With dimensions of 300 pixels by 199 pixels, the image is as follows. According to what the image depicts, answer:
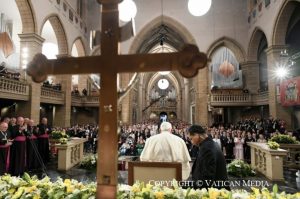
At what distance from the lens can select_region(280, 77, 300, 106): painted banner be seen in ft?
38.0

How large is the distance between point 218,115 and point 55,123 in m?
14.9

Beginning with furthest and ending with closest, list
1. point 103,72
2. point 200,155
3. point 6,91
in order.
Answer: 1. point 6,91
2. point 200,155
3. point 103,72

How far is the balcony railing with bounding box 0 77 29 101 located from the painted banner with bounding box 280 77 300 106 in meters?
14.1

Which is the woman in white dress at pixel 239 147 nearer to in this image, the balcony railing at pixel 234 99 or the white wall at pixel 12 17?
the balcony railing at pixel 234 99

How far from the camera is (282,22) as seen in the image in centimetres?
1377

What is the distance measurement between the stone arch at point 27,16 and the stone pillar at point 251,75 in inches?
635

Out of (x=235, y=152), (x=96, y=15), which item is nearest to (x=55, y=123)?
(x=96, y=15)

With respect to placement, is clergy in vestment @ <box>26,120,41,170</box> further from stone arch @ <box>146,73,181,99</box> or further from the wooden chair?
stone arch @ <box>146,73,181,99</box>

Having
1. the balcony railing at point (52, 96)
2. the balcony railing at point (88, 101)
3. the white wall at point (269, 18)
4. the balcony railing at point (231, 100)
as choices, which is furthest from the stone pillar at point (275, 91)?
the balcony railing at point (52, 96)

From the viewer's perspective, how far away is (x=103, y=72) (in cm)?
169

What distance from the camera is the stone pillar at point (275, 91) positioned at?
14133 mm

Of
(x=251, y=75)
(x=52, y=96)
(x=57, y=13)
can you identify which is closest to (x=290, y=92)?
(x=251, y=75)

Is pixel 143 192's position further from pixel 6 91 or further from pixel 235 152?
pixel 6 91

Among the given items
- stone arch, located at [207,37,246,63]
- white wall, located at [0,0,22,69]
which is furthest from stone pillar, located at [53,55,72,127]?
stone arch, located at [207,37,246,63]
